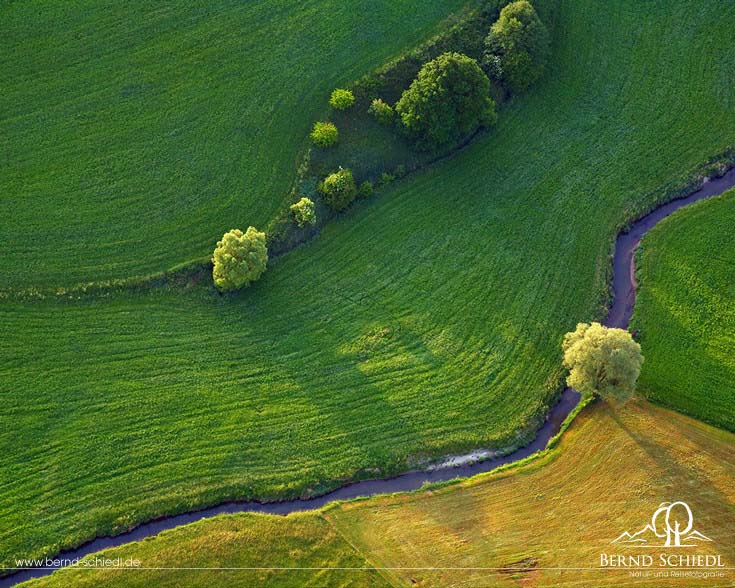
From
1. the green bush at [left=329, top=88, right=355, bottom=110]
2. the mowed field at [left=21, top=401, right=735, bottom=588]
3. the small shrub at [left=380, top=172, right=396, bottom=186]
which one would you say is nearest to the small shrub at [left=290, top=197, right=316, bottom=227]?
the small shrub at [left=380, top=172, right=396, bottom=186]

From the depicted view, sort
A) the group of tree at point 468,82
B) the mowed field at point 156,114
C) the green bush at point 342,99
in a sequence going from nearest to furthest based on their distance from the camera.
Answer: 1. the mowed field at point 156,114
2. the group of tree at point 468,82
3. the green bush at point 342,99

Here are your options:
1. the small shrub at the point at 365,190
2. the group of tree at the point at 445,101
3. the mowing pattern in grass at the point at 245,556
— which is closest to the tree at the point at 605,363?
the mowing pattern in grass at the point at 245,556

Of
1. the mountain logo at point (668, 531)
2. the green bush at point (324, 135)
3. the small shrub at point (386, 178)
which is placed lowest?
the mountain logo at point (668, 531)

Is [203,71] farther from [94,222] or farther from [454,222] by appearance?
[454,222]

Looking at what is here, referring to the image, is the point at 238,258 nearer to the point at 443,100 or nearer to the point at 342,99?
the point at 342,99

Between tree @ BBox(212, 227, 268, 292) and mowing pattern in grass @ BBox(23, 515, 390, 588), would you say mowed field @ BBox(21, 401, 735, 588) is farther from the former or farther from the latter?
tree @ BBox(212, 227, 268, 292)

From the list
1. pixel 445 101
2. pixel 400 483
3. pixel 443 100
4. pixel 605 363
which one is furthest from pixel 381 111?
pixel 400 483

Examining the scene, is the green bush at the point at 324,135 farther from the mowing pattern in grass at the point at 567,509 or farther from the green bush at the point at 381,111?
the mowing pattern in grass at the point at 567,509
